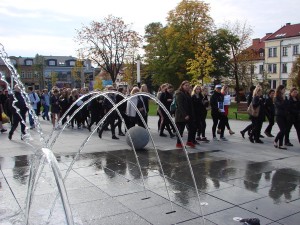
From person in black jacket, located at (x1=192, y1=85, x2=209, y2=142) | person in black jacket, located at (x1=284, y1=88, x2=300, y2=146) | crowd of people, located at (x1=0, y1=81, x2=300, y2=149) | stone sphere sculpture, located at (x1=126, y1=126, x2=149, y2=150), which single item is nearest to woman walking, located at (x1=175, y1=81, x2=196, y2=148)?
crowd of people, located at (x1=0, y1=81, x2=300, y2=149)

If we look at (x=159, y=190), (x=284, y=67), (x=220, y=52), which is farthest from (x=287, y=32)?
(x=159, y=190)

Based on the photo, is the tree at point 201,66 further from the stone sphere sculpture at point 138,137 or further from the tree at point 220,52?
the stone sphere sculpture at point 138,137

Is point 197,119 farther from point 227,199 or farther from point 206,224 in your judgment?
point 206,224

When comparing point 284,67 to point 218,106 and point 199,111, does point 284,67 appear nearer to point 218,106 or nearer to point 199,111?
point 218,106

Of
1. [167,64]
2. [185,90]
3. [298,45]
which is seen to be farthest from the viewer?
[298,45]

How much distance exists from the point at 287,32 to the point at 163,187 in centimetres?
7280

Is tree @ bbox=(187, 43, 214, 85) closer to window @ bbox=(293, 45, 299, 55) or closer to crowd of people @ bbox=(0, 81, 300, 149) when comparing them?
crowd of people @ bbox=(0, 81, 300, 149)

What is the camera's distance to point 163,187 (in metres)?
5.79

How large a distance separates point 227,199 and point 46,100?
1567 centimetres

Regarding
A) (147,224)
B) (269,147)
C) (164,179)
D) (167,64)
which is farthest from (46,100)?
(167,64)

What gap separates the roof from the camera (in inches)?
2682

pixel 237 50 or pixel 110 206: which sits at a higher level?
pixel 237 50

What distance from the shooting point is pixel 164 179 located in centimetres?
587

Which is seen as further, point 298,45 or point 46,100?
point 298,45
